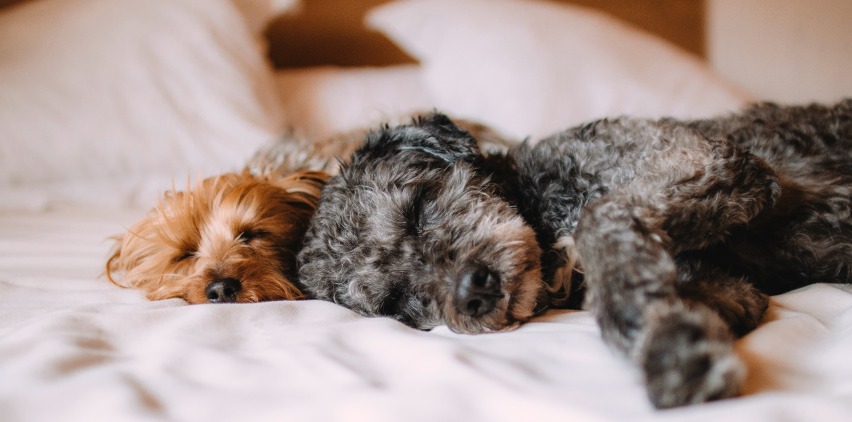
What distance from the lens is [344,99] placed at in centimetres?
325

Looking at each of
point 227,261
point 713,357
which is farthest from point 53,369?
point 713,357

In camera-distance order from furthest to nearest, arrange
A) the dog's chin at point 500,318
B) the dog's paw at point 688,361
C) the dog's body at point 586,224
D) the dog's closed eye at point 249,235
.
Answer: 1. the dog's closed eye at point 249,235
2. the dog's chin at point 500,318
3. the dog's body at point 586,224
4. the dog's paw at point 688,361

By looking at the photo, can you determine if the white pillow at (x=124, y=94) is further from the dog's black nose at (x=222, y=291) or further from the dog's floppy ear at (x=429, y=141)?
the dog's floppy ear at (x=429, y=141)

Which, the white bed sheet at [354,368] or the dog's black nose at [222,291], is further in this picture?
the dog's black nose at [222,291]

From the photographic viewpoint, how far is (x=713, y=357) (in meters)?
0.98

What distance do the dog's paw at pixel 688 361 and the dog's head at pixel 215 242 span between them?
1.16 meters

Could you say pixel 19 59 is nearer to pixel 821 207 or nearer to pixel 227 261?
pixel 227 261

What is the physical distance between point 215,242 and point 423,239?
799 mm

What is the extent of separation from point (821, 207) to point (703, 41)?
9.98 ft

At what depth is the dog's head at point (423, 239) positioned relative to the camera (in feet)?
4.93

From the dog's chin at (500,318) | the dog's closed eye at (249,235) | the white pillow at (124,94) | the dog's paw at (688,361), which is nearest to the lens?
the dog's paw at (688,361)

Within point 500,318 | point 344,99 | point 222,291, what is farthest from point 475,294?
point 344,99

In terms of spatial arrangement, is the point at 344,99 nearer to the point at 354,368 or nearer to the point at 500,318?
the point at 500,318

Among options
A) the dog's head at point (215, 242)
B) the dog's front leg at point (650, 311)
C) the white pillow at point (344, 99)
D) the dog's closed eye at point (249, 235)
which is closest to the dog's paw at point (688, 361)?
the dog's front leg at point (650, 311)
